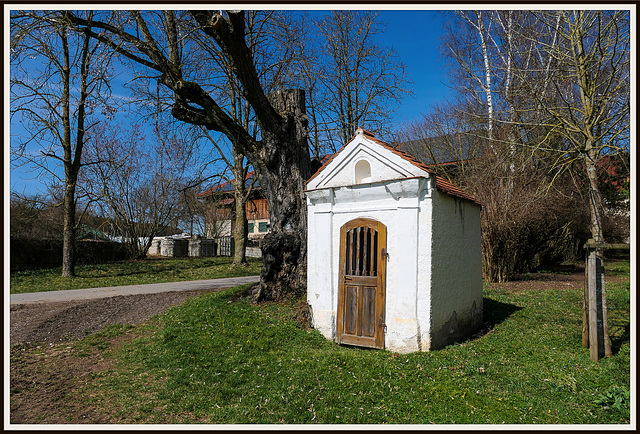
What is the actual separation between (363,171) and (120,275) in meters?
14.3

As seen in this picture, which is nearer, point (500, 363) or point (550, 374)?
point (550, 374)

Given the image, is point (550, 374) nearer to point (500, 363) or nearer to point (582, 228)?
point (500, 363)

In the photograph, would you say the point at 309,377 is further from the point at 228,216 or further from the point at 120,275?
the point at 228,216

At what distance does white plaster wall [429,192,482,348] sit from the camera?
6.44 metres

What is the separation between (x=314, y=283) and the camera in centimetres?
761

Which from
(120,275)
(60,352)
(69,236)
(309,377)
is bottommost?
(60,352)

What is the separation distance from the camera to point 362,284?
6.91m

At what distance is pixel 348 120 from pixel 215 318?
1104cm

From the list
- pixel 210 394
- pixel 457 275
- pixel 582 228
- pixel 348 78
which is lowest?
pixel 210 394

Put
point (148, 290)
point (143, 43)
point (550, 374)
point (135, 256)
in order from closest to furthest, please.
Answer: point (550, 374)
point (143, 43)
point (148, 290)
point (135, 256)

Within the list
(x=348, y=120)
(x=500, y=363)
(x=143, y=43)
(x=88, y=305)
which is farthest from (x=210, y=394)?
(x=348, y=120)

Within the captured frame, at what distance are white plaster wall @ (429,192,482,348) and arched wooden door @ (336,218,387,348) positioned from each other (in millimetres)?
896

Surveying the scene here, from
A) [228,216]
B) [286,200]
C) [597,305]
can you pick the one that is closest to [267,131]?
[286,200]

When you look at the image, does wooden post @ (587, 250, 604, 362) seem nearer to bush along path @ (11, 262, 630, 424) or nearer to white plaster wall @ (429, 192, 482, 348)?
bush along path @ (11, 262, 630, 424)
